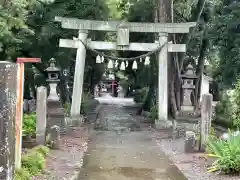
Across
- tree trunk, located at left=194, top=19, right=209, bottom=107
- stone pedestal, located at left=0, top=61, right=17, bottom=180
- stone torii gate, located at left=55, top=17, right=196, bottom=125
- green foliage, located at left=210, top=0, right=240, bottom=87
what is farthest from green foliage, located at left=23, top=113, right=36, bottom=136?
tree trunk, located at left=194, top=19, right=209, bottom=107

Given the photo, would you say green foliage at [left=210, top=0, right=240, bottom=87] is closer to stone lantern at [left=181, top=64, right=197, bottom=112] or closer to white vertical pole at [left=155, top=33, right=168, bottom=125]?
stone lantern at [left=181, top=64, right=197, bottom=112]

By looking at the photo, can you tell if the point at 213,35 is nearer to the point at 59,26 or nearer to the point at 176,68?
the point at 176,68

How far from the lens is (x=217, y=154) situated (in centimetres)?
1025

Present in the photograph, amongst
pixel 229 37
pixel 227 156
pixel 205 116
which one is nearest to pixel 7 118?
pixel 227 156

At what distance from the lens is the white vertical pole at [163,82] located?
19797mm

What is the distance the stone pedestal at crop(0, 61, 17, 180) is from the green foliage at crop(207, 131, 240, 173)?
6.52 m

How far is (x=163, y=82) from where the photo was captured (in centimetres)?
1992

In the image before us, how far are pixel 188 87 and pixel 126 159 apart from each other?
36.3ft

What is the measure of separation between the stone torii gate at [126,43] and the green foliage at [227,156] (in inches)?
372

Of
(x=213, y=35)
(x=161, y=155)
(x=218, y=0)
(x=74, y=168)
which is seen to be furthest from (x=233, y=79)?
(x=74, y=168)

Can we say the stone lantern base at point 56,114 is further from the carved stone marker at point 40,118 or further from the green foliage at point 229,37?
the green foliage at point 229,37

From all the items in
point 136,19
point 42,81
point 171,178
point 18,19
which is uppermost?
point 136,19

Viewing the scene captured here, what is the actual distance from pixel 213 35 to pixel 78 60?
22.9 feet

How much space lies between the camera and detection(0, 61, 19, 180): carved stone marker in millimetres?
4125
